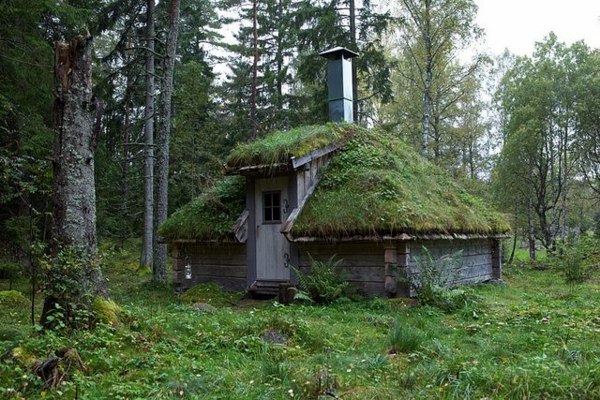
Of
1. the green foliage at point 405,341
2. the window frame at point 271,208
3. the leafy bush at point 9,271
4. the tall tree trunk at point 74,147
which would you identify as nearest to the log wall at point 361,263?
the window frame at point 271,208

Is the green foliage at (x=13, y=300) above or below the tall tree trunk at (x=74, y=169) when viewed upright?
below

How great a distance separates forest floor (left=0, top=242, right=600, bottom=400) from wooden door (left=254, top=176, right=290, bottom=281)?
2582 millimetres

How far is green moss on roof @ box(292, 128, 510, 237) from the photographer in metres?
9.79

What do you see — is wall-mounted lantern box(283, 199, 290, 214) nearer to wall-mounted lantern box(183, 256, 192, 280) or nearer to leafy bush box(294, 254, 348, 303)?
leafy bush box(294, 254, 348, 303)

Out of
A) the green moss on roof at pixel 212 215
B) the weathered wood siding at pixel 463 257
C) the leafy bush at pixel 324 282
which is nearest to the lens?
the leafy bush at pixel 324 282

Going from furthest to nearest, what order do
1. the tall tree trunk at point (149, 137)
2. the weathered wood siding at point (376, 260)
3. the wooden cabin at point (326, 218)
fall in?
1. the tall tree trunk at point (149, 137)
2. the wooden cabin at point (326, 218)
3. the weathered wood siding at point (376, 260)

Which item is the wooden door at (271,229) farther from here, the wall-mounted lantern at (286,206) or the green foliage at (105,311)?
the green foliage at (105,311)

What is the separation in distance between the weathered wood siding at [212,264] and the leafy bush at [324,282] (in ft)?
6.61

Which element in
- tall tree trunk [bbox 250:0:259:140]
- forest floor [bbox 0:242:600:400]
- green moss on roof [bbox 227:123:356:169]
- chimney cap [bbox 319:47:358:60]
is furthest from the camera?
tall tree trunk [bbox 250:0:259:140]

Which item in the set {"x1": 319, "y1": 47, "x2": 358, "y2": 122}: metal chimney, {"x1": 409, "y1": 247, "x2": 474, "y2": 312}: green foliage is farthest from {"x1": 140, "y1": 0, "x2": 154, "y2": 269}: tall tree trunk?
{"x1": 409, "y1": 247, "x2": 474, "y2": 312}: green foliage

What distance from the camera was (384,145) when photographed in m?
12.8

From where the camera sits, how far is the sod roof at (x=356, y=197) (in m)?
9.89

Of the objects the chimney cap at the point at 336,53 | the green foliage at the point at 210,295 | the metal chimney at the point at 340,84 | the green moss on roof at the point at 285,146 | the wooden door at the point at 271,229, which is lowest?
the green foliage at the point at 210,295

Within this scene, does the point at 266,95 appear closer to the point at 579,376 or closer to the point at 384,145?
the point at 384,145
